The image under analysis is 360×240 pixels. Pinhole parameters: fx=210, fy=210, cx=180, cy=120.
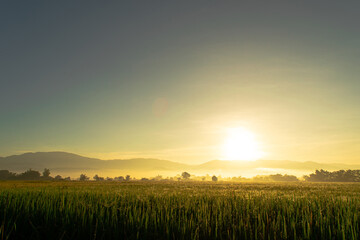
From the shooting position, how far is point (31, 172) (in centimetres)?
7094

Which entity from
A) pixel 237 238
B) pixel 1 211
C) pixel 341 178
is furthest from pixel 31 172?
pixel 341 178

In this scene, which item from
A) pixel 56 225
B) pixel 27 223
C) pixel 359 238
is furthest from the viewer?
pixel 27 223

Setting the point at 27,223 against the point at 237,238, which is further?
the point at 27,223

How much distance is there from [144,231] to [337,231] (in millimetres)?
3101

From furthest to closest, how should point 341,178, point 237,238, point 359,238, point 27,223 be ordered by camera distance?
point 341,178
point 27,223
point 359,238
point 237,238

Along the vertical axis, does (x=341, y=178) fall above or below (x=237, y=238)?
below

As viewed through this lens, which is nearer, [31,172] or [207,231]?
[207,231]

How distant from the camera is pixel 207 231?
11.5 ft

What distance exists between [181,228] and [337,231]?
8.22 feet

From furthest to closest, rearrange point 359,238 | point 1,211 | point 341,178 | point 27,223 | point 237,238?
point 341,178 < point 1,211 < point 27,223 < point 359,238 < point 237,238

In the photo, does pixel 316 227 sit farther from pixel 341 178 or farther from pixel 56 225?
pixel 341 178

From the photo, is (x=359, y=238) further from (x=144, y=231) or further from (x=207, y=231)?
(x=144, y=231)

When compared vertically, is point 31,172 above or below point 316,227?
below

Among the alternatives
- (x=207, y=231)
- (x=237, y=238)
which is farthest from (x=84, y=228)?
(x=237, y=238)
